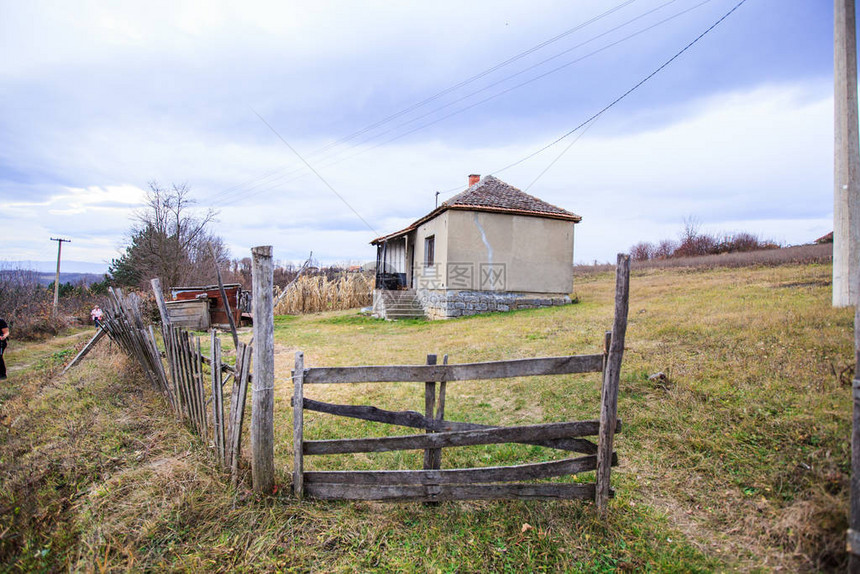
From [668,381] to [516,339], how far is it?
14.0 feet

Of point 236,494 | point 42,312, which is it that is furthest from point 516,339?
point 42,312

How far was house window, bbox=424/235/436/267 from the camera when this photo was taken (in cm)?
1715

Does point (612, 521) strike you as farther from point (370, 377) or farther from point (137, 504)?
point (137, 504)

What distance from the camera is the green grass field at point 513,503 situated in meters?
2.76

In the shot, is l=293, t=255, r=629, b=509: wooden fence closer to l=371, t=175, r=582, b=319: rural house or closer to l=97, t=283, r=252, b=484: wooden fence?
l=97, t=283, r=252, b=484: wooden fence

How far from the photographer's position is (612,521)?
3.22 metres

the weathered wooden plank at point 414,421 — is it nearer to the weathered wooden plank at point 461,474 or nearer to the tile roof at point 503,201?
the weathered wooden plank at point 461,474

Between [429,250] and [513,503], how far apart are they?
14.6 m

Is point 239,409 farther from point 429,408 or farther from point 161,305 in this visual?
point 161,305

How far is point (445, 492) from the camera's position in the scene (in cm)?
329

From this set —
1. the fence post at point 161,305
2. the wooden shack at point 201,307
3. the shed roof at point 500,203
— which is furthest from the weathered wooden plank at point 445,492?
the shed roof at point 500,203

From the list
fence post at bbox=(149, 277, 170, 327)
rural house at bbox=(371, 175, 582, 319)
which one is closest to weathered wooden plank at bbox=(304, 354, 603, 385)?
fence post at bbox=(149, 277, 170, 327)

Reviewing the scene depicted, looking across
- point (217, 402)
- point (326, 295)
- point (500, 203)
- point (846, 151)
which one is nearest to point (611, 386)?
point (217, 402)

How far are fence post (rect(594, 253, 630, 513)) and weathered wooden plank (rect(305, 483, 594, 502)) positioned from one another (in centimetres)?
14
